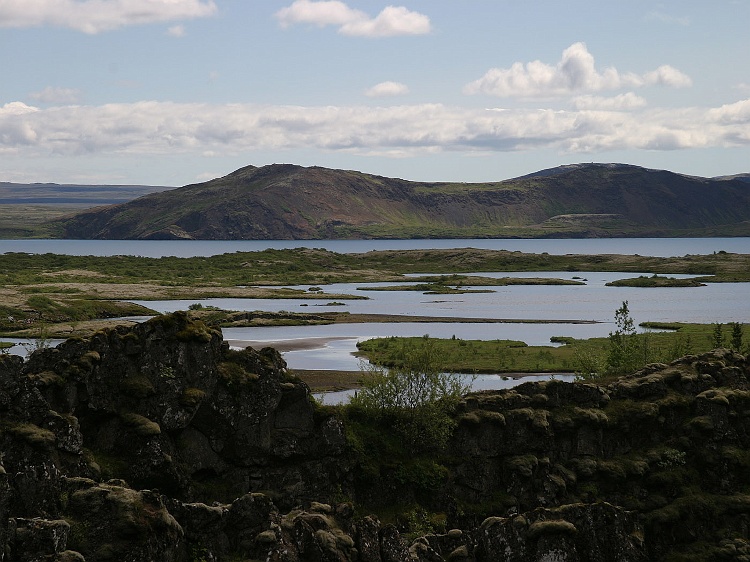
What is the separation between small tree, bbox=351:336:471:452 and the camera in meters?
62.4

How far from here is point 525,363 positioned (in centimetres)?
11856

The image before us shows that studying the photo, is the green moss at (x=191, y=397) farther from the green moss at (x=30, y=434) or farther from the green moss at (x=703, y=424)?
the green moss at (x=703, y=424)

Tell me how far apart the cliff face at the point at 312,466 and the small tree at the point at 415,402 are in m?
1.52

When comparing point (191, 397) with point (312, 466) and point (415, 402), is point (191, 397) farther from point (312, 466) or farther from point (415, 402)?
point (415, 402)

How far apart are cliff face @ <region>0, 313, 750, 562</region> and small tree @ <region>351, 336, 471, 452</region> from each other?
1.52 meters

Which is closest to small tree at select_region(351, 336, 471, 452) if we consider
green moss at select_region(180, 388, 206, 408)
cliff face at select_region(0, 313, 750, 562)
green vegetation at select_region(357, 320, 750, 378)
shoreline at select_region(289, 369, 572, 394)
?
cliff face at select_region(0, 313, 750, 562)

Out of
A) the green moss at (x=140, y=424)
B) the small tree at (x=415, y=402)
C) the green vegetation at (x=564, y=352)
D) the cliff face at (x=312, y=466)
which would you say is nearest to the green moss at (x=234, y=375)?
the cliff face at (x=312, y=466)

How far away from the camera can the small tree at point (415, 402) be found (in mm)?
62375

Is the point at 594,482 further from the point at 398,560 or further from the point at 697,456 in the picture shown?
the point at 398,560

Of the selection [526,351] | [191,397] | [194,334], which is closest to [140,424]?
[191,397]

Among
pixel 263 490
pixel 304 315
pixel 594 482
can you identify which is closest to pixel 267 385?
pixel 263 490

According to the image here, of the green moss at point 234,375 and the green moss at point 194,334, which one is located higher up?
the green moss at point 194,334

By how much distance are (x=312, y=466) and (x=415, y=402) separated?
9020 millimetres

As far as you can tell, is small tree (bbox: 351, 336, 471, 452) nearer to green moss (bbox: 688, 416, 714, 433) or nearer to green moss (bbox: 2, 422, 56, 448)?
green moss (bbox: 688, 416, 714, 433)
